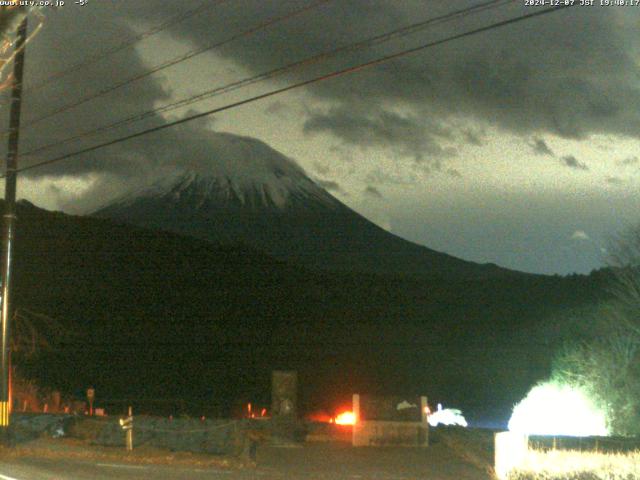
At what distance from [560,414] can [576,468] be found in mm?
12932

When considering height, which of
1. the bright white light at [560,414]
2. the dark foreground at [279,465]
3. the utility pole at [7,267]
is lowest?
the dark foreground at [279,465]

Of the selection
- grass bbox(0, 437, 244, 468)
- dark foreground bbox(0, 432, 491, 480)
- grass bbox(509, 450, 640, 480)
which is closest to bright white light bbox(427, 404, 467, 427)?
dark foreground bbox(0, 432, 491, 480)

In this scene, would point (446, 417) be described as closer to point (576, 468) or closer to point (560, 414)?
point (560, 414)

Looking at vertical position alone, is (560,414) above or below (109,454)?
above

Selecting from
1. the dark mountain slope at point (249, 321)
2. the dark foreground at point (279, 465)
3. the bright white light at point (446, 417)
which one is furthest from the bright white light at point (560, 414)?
the dark mountain slope at point (249, 321)

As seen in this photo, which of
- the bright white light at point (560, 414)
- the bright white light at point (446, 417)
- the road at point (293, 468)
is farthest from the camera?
the bright white light at point (446, 417)

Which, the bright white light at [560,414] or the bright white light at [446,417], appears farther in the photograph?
the bright white light at [446,417]

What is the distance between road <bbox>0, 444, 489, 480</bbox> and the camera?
18516 millimetres

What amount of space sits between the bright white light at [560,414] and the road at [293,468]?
4878 millimetres

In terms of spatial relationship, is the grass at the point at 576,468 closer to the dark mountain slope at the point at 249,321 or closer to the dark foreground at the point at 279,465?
the dark foreground at the point at 279,465

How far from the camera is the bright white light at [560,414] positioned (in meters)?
28.5

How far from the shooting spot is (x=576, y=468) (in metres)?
16.5

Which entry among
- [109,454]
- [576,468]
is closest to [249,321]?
[109,454]

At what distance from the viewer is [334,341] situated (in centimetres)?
10450
